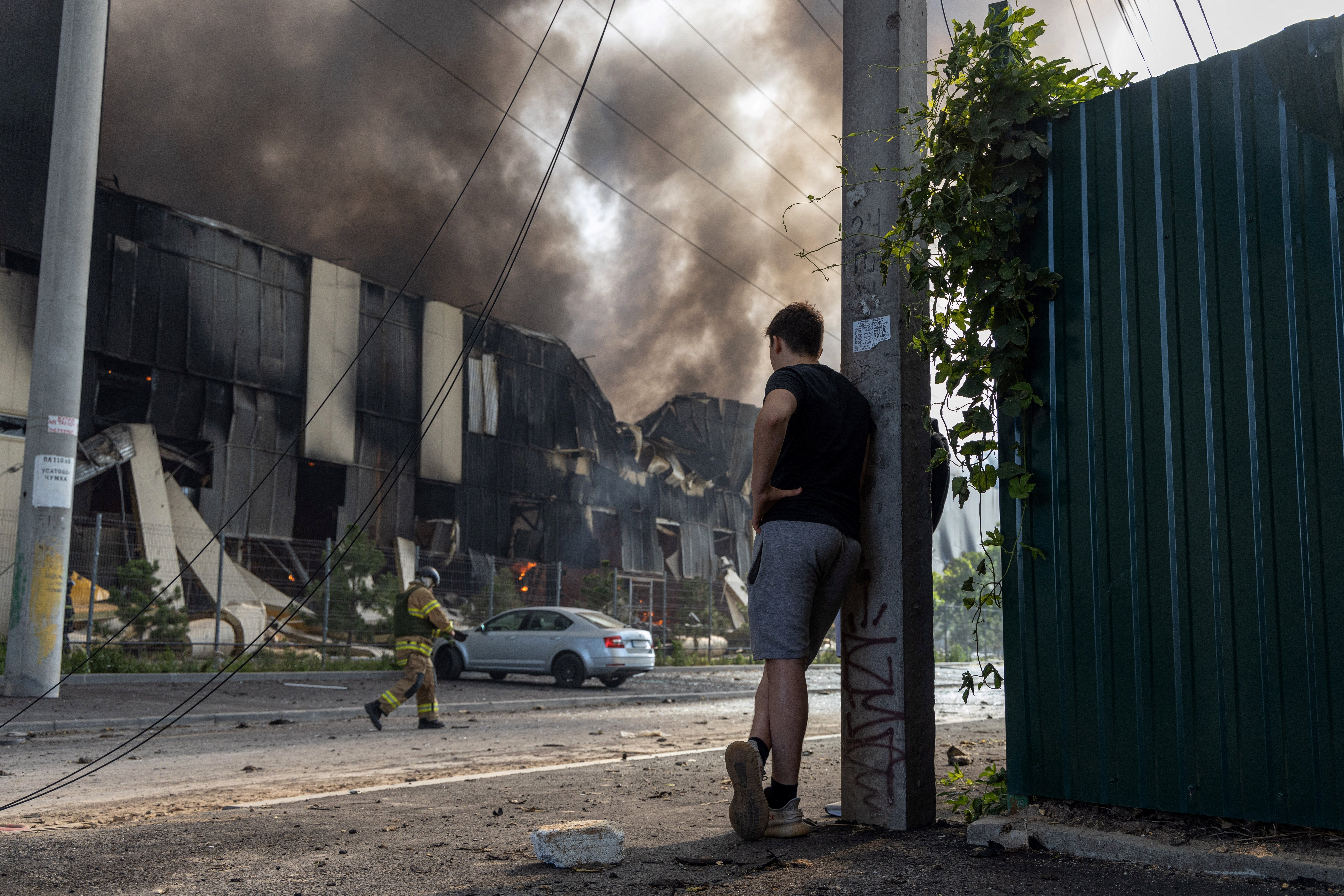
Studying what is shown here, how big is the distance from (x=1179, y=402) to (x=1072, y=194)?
841 millimetres

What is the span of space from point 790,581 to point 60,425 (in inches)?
452

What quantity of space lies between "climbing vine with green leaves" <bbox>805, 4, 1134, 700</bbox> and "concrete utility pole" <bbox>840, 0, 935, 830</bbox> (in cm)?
20

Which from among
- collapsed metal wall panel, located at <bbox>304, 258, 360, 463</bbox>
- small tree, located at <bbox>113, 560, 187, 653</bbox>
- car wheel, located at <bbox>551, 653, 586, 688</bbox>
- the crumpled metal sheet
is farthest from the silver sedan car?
collapsed metal wall panel, located at <bbox>304, 258, 360, 463</bbox>

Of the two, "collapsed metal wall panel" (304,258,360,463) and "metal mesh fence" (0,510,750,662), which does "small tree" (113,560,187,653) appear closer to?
"metal mesh fence" (0,510,750,662)

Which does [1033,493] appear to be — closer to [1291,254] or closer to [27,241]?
[1291,254]

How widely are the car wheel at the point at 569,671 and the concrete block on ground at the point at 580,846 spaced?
569 inches

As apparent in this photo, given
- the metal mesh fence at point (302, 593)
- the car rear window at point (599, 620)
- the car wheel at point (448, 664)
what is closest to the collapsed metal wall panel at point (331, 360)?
the metal mesh fence at point (302, 593)

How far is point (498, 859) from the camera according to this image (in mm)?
3416

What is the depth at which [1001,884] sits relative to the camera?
290cm

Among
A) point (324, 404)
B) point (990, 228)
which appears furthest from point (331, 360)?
point (990, 228)

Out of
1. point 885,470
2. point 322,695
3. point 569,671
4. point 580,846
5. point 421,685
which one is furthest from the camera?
point 569,671

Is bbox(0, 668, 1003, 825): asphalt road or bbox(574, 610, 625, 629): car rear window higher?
bbox(574, 610, 625, 629): car rear window

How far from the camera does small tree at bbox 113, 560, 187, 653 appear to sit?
18594 millimetres

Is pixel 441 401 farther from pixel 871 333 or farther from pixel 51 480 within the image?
pixel 871 333
